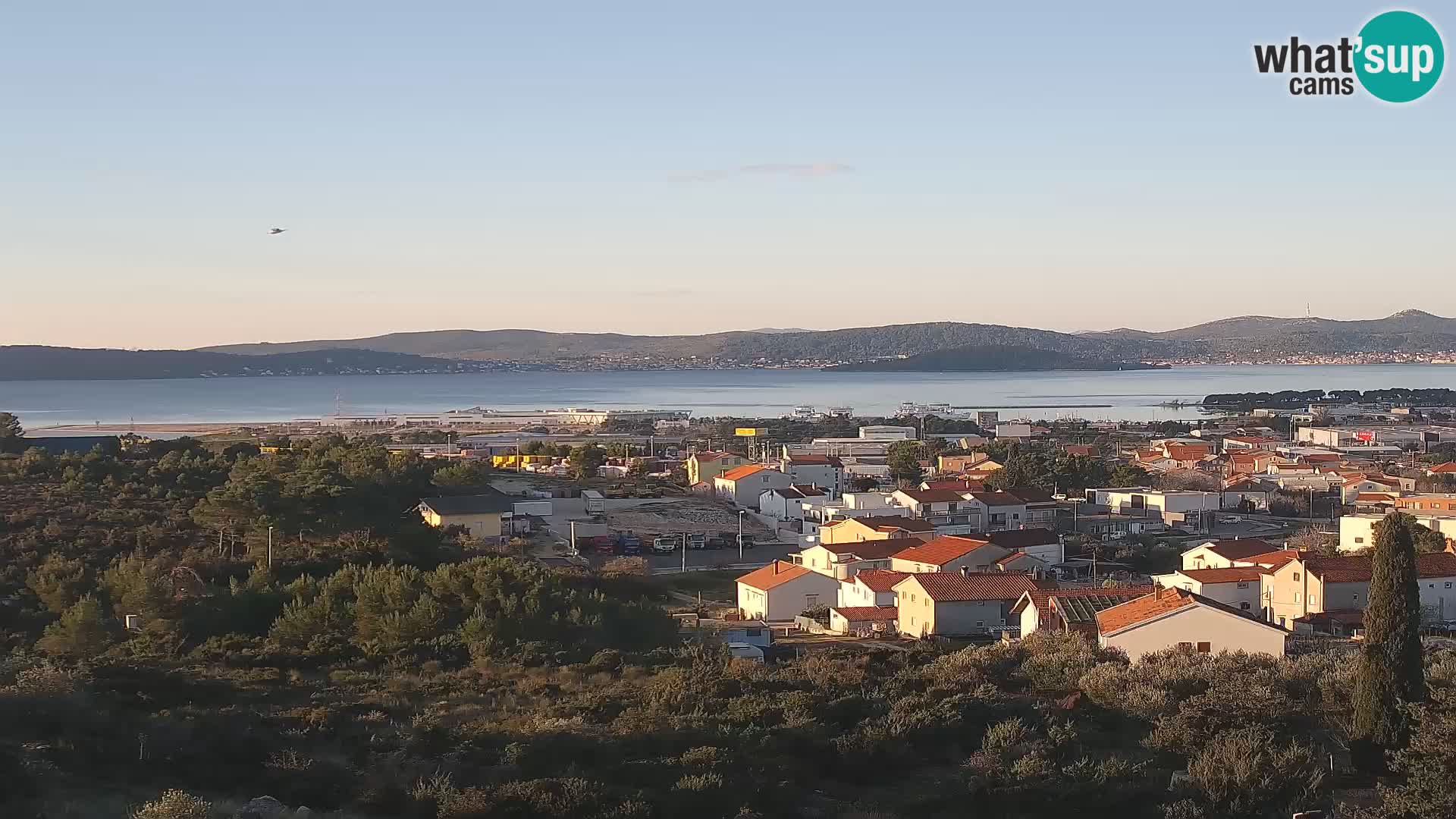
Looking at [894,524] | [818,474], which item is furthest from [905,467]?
[894,524]

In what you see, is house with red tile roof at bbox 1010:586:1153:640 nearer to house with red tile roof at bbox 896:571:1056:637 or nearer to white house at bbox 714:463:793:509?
house with red tile roof at bbox 896:571:1056:637

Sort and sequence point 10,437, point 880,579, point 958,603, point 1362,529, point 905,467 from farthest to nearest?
1. point 905,467
2. point 10,437
3. point 1362,529
4. point 880,579
5. point 958,603

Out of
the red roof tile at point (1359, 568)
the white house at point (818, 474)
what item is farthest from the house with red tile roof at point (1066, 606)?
the white house at point (818, 474)

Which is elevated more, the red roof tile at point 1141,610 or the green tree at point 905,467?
the red roof tile at point 1141,610

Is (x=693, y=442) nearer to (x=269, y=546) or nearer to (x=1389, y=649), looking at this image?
(x=269, y=546)

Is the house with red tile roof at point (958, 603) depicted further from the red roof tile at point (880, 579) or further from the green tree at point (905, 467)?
the green tree at point (905, 467)

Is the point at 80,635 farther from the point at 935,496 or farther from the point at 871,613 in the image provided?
the point at 935,496
